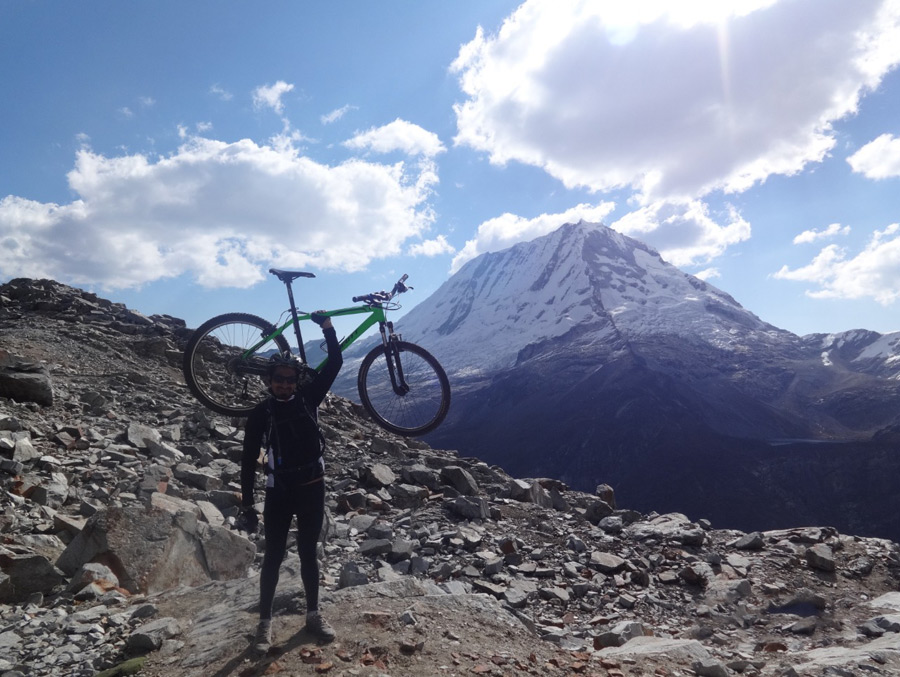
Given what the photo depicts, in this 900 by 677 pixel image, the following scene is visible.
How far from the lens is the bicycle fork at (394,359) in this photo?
8.82 m

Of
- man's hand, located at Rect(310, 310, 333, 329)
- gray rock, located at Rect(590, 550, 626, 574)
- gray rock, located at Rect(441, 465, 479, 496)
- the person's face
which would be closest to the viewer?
the person's face

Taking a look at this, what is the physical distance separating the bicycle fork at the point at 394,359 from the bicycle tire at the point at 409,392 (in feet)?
0.14

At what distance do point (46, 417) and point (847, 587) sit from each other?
1512 cm

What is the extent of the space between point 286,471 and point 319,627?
4.45ft

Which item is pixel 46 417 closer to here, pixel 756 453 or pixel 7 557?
pixel 7 557

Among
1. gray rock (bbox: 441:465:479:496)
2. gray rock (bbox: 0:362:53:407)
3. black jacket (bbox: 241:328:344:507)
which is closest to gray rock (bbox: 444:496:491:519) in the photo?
gray rock (bbox: 441:465:479:496)

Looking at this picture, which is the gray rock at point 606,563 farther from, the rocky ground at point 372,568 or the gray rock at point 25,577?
the gray rock at point 25,577

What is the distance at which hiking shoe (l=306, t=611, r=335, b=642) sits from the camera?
4.81 metres

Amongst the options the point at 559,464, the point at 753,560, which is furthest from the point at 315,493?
the point at 559,464

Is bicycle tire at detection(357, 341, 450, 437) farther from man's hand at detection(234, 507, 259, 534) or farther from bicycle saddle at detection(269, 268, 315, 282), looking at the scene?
man's hand at detection(234, 507, 259, 534)

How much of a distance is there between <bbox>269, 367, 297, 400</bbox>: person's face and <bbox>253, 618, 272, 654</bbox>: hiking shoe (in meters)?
1.96

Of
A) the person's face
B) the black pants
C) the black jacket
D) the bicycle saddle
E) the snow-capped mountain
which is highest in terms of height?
the bicycle saddle

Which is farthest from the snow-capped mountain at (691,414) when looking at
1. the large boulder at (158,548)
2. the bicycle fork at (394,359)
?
the large boulder at (158,548)

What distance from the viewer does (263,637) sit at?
4695 millimetres
